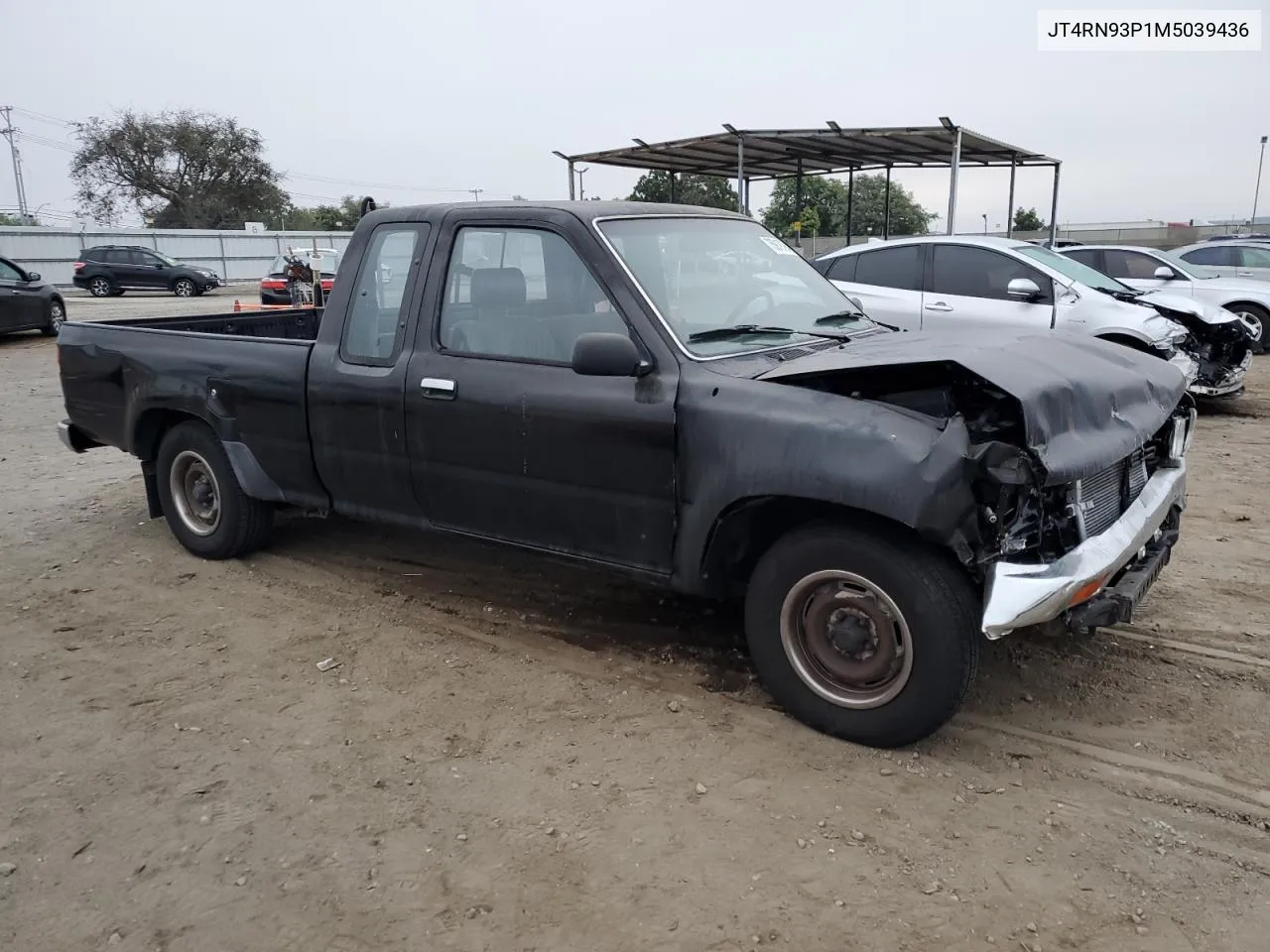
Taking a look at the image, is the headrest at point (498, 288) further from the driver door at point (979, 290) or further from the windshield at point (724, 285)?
the driver door at point (979, 290)

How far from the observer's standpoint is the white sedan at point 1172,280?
12.5m

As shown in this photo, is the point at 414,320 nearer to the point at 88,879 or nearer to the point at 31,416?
the point at 88,879

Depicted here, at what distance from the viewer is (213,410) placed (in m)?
5.21

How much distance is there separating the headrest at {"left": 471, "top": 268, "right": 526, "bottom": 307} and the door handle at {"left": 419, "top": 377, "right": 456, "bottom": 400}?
14.9 inches

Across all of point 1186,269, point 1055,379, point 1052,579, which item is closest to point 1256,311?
point 1186,269

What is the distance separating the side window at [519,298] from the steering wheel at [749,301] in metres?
0.51

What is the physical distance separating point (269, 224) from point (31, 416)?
164 feet

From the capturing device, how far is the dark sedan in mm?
17625

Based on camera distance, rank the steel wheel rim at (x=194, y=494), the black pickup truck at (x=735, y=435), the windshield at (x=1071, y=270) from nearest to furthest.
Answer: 1. the black pickup truck at (x=735, y=435)
2. the steel wheel rim at (x=194, y=494)
3. the windshield at (x=1071, y=270)

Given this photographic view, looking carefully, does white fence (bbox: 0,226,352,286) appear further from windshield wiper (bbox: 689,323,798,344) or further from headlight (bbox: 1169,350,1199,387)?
windshield wiper (bbox: 689,323,798,344)

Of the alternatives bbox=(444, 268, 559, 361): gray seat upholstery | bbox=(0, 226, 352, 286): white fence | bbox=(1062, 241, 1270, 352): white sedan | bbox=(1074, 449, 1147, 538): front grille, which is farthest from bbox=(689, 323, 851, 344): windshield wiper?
bbox=(0, 226, 352, 286): white fence

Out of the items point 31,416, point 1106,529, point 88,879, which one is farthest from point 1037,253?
point 31,416

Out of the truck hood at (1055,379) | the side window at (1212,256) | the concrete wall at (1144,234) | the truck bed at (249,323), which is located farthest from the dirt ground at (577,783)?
the concrete wall at (1144,234)

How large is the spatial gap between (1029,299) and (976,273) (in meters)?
0.54
